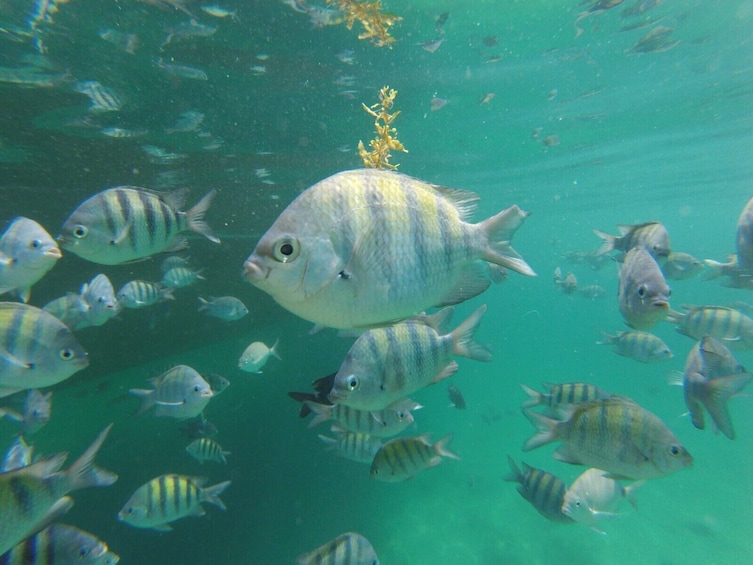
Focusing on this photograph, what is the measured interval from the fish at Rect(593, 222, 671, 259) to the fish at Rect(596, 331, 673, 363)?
310cm

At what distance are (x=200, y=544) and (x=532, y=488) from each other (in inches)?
360

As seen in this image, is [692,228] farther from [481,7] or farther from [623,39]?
[481,7]

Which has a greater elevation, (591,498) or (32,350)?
(32,350)

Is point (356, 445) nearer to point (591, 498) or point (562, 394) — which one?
point (562, 394)

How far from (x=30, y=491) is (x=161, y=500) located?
3232 mm

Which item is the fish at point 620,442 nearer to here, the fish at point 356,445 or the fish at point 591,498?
the fish at point 591,498

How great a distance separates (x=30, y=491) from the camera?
9.29ft

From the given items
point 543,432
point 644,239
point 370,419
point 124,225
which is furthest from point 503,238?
point 370,419

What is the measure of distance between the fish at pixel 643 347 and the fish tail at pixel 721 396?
2765mm

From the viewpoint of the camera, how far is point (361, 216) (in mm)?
1813

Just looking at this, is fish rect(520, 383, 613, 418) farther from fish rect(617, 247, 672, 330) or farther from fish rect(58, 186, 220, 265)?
fish rect(58, 186, 220, 265)

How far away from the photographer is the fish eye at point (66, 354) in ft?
10.2

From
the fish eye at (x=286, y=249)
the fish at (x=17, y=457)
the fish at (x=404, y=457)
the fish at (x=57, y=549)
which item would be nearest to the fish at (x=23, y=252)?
the fish at (x=57, y=549)

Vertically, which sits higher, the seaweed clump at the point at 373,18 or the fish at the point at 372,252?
the seaweed clump at the point at 373,18
